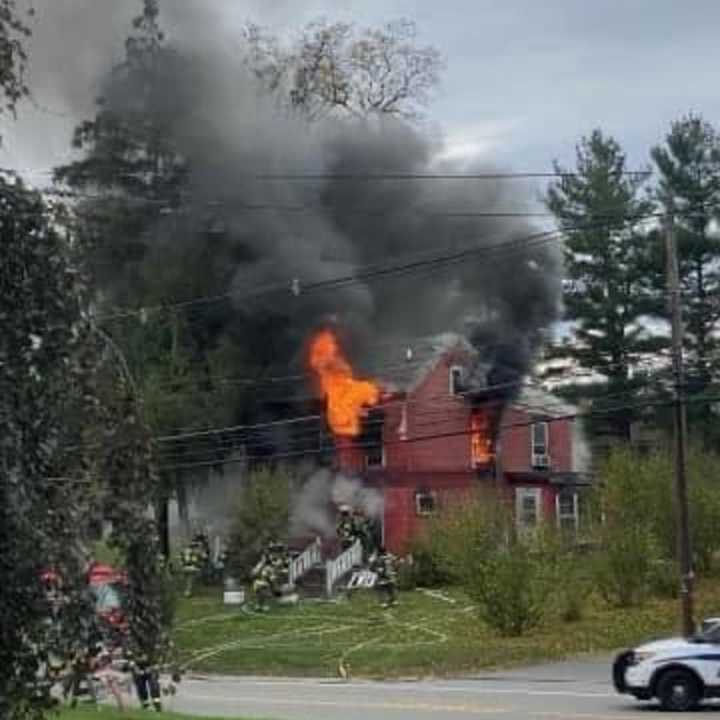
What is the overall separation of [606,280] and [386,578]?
20.4m

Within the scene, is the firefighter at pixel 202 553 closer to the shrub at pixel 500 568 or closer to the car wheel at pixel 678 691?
the shrub at pixel 500 568

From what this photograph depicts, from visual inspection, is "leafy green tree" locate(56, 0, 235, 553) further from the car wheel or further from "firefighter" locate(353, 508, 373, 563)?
the car wheel

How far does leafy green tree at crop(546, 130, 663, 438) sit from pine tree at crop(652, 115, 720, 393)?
63.4 inches

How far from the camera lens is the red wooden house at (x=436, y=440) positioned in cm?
5094

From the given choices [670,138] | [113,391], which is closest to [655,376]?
[670,138]

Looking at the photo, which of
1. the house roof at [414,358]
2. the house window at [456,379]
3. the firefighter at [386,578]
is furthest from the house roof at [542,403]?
the firefighter at [386,578]

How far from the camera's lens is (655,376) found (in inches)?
2228

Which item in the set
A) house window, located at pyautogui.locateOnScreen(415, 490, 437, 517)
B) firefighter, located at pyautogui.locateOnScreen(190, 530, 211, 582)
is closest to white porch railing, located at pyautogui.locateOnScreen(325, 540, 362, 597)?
firefighter, located at pyautogui.locateOnScreen(190, 530, 211, 582)

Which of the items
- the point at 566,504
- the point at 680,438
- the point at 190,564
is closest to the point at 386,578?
the point at 190,564

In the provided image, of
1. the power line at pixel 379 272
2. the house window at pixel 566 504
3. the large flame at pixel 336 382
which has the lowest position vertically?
the house window at pixel 566 504

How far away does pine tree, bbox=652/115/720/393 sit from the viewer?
58156 mm

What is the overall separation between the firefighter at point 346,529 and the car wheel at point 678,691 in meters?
26.9

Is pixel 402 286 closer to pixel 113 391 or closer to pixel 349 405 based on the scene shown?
pixel 349 405

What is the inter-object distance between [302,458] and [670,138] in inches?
764
